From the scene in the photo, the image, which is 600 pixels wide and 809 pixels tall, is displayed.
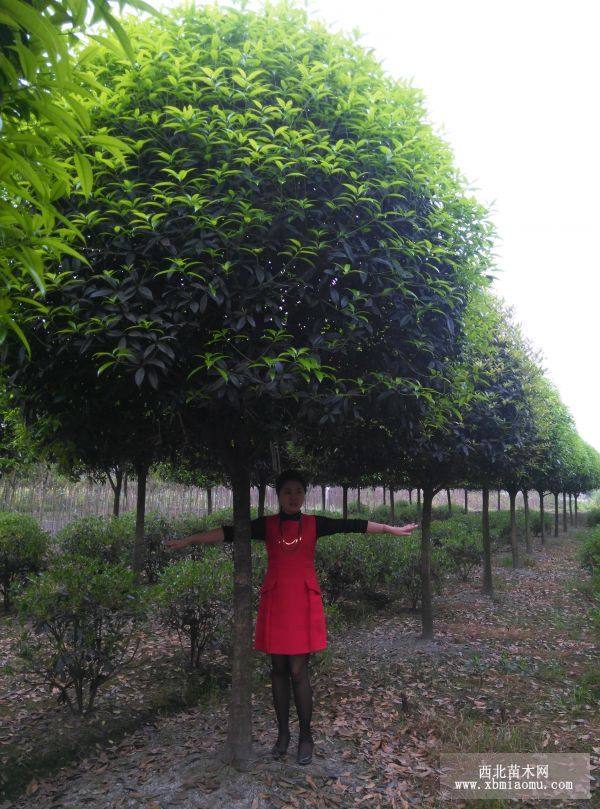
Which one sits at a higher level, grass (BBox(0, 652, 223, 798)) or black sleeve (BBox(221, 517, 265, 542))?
black sleeve (BBox(221, 517, 265, 542))

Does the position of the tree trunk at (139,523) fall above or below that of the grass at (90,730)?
above

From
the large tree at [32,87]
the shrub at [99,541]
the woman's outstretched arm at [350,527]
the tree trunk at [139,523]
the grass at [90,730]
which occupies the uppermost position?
the large tree at [32,87]

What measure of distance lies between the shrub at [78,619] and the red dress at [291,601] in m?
1.78

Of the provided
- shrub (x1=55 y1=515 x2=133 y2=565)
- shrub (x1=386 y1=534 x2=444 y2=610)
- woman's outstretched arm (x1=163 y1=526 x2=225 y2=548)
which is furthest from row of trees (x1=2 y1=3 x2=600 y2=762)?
shrub (x1=55 y1=515 x2=133 y2=565)

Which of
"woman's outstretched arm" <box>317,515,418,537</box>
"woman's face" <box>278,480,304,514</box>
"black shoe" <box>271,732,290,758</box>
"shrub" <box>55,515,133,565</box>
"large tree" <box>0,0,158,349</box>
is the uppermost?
"large tree" <box>0,0,158,349</box>

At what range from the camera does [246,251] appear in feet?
10.6

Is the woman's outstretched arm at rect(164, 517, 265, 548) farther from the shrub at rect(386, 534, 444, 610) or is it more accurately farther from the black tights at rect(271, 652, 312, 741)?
the shrub at rect(386, 534, 444, 610)

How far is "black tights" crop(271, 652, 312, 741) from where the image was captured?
151 inches

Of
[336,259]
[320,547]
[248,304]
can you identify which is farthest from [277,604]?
[320,547]

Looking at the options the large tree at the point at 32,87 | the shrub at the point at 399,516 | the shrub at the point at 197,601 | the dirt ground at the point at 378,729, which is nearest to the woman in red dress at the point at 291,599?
the dirt ground at the point at 378,729

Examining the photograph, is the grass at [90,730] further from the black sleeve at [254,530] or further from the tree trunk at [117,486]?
the tree trunk at [117,486]

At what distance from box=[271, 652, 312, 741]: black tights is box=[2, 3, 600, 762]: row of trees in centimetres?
27

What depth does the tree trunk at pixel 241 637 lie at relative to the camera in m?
4.00

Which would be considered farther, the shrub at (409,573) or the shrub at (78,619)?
the shrub at (409,573)
